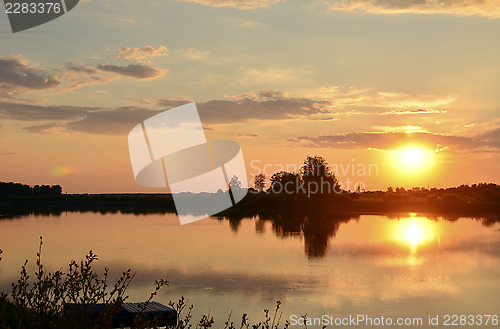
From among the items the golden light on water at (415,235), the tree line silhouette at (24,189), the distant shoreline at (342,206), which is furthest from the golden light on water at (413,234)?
the tree line silhouette at (24,189)

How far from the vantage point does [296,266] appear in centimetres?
2462

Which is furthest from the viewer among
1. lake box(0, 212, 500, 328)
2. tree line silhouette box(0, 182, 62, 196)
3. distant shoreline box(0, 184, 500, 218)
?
tree line silhouette box(0, 182, 62, 196)

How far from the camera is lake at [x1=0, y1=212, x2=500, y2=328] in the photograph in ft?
55.4

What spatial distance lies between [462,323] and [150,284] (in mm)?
10818

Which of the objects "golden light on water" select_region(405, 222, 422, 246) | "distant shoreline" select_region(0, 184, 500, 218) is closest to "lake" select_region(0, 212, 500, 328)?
"golden light on water" select_region(405, 222, 422, 246)

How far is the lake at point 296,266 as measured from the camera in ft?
55.4

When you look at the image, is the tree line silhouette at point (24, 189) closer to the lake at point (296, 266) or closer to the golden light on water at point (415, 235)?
the lake at point (296, 266)

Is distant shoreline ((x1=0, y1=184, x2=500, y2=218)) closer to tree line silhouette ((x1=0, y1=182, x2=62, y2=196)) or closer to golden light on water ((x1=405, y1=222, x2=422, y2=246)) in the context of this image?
golden light on water ((x1=405, y1=222, x2=422, y2=246))

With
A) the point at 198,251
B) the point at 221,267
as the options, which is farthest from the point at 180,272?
the point at 198,251

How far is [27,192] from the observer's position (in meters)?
128

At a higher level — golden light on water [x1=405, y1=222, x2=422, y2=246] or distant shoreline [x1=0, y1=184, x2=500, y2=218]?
golden light on water [x1=405, y1=222, x2=422, y2=246]

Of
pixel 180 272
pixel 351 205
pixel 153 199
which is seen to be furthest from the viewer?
pixel 153 199

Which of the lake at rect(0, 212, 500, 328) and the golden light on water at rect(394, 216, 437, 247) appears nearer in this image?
the lake at rect(0, 212, 500, 328)

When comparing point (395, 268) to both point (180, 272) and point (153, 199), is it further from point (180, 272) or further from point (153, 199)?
point (153, 199)
